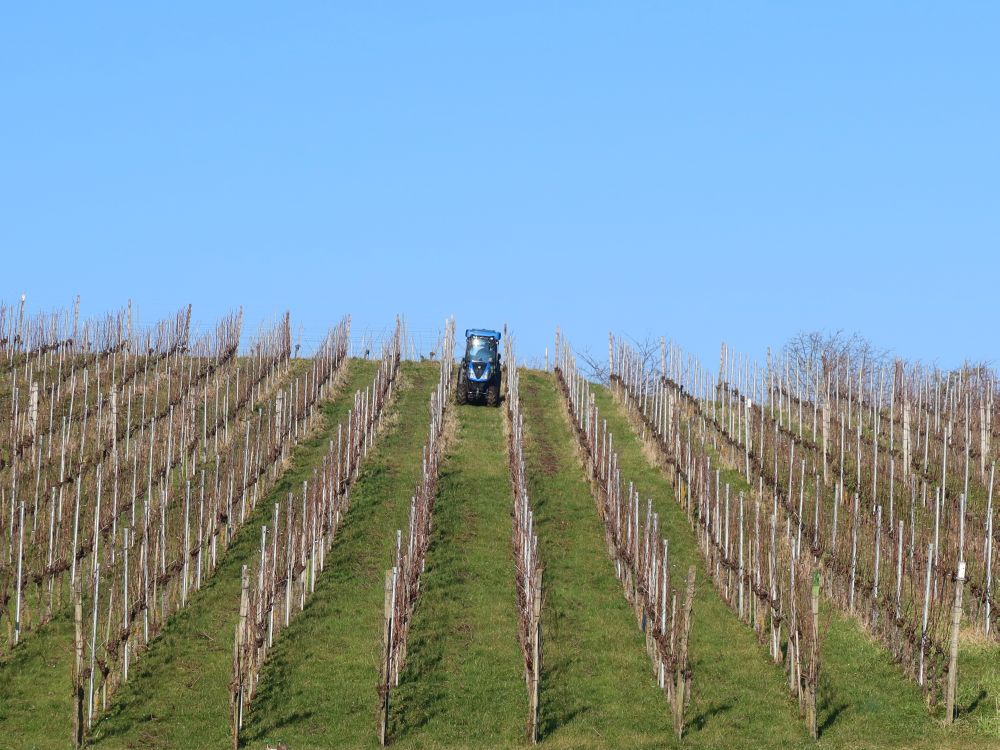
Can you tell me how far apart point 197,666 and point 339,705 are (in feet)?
7.12

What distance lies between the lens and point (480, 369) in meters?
32.6

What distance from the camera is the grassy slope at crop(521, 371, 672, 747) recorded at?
15.4 m

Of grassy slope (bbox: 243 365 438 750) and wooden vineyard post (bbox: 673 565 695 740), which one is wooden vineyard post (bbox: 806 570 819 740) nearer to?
wooden vineyard post (bbox: 673 565 695 740)

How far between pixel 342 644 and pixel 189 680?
6.85 ft

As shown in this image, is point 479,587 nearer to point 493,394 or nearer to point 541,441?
point 541,441

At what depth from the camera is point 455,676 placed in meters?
16.8

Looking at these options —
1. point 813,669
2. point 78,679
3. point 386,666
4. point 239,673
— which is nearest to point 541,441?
point 813,669

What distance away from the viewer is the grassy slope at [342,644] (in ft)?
50.0

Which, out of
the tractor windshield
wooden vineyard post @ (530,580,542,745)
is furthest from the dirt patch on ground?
wooden vineyard post @ (530,580,542,745)

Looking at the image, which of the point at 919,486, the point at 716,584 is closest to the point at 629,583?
the point at 716,584

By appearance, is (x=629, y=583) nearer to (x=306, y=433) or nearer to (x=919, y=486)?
(x=919, y=486)

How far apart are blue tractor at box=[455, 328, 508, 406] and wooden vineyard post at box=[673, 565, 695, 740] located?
1717 cm

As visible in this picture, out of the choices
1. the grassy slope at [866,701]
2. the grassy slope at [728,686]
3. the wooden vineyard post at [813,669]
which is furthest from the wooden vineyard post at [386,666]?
the wooden vineyard post at [813,669]

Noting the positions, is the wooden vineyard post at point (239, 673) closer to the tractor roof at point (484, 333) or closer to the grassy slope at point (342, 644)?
the grassy slope at point (342, 644)
